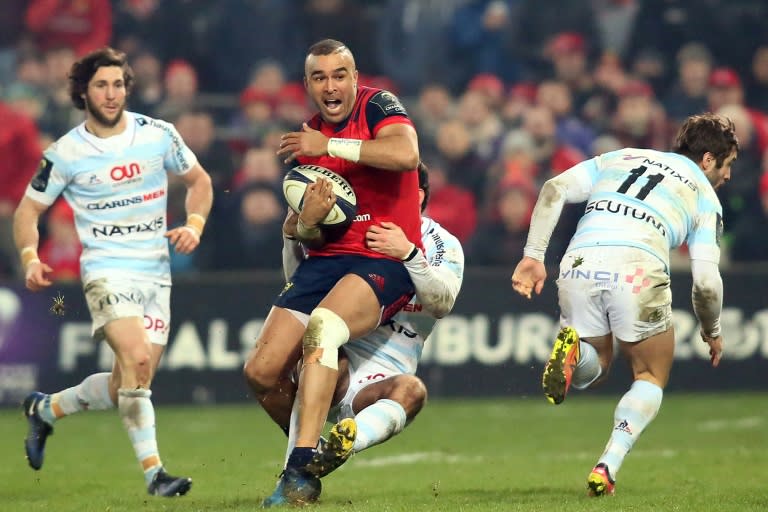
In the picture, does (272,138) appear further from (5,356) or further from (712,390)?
(712,390)

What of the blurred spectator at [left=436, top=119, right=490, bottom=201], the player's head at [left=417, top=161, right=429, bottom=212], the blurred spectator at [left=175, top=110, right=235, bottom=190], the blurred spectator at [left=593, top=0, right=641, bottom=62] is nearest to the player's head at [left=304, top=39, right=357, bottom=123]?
the player's head at [left=417, top=161, right=429, bottom=212]

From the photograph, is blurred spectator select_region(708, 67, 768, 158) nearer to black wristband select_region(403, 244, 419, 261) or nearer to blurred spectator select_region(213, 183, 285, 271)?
blurred spectator select_region(213, 183, 285, 271)

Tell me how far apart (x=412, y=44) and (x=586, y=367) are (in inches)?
366

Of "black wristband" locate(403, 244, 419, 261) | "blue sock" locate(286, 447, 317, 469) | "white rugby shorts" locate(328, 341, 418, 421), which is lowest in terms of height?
"blue sock" locate(286, 447, 317, 469)

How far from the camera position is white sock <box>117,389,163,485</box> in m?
8.42

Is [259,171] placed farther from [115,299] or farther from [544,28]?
[115,299]

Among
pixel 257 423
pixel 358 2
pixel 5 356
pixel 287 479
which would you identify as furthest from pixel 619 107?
pixel 287 479

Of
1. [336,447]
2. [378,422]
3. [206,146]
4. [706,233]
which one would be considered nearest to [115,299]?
[378,422]

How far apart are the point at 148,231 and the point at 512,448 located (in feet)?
12.3

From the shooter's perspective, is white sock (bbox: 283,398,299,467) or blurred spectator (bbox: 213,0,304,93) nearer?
white sock (bbox: 283,398,299,467)

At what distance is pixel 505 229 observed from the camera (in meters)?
14.7

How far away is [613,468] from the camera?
7.66 metres

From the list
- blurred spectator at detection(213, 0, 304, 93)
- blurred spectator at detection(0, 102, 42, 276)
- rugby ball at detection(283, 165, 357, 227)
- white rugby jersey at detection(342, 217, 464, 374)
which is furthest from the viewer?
blurred spectator at detection(213, 0, 304, 93)

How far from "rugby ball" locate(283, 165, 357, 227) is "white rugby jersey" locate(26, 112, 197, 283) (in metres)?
1.58
